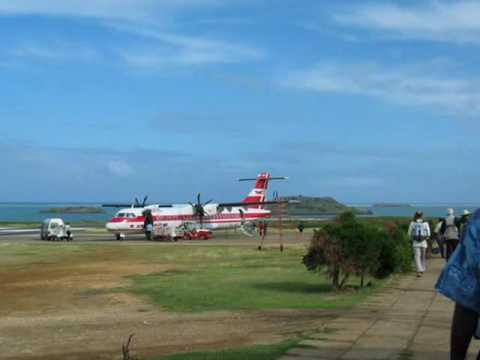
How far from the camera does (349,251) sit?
15.8 meters

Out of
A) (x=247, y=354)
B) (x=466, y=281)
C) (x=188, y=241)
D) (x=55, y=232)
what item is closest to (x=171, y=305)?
(x=247, y=354)

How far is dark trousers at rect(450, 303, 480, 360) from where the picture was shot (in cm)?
526

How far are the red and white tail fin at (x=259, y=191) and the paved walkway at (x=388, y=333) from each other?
5065cm

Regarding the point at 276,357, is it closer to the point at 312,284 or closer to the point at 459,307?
the point at 459,307

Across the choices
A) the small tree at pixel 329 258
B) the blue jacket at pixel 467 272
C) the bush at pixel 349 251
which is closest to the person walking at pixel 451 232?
the bush at pixel 349 251

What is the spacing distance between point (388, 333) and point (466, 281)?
481 cm

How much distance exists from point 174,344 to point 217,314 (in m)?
3.04

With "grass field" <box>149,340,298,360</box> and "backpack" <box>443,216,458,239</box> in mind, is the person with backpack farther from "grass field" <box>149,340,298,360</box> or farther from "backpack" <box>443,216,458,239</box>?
"grass field" <box>149,340,298,360</box>

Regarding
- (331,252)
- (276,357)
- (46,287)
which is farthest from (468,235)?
(46,287)

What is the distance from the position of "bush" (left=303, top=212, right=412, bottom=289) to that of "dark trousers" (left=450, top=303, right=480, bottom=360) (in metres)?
10.4

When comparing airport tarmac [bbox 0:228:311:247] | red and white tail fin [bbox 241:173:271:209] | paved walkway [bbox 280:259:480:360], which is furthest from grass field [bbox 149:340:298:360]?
red and white tail fin [bbox 241:173:271:209]

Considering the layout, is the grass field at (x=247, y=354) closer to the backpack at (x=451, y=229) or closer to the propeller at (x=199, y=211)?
the backpack at (x=451, y=229)

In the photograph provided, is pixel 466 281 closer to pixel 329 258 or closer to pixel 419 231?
pixel 329 258

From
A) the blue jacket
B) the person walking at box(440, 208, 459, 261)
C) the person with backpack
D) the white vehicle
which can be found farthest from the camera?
the white vehicle
